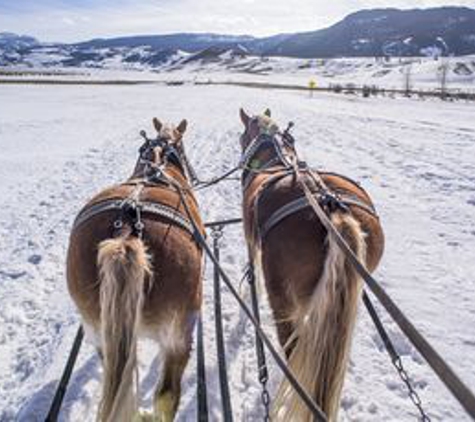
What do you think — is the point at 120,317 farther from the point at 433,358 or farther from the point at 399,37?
the point at 399,37

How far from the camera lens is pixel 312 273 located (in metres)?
2.55

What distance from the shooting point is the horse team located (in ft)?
7.63

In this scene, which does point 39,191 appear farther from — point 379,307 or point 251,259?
point 379,307

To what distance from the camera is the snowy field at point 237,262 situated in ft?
10.9

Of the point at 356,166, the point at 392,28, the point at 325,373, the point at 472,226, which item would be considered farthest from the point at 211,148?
the point at 392,28

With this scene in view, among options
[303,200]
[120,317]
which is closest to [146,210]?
[120,317]

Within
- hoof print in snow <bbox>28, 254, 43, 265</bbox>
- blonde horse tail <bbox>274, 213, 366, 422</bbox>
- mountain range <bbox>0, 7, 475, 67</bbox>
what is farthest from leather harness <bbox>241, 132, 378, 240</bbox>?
mountain range <bbox>0, 7, 475, 67</bbox>

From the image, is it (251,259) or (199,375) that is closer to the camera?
(199,375)

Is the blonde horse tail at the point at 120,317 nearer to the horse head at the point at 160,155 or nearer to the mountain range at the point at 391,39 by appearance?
the horse head at the point at 160,155

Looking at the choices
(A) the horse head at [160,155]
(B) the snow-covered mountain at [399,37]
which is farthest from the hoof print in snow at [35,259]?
(B) the snow-covered mountain at [399,37]

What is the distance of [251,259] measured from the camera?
4.05m

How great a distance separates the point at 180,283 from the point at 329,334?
0.88 metres

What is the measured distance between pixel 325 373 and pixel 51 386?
215 cm

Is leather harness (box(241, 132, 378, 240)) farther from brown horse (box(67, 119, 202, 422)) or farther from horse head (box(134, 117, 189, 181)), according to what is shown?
horse head (box(134, 117, 189, 181))
